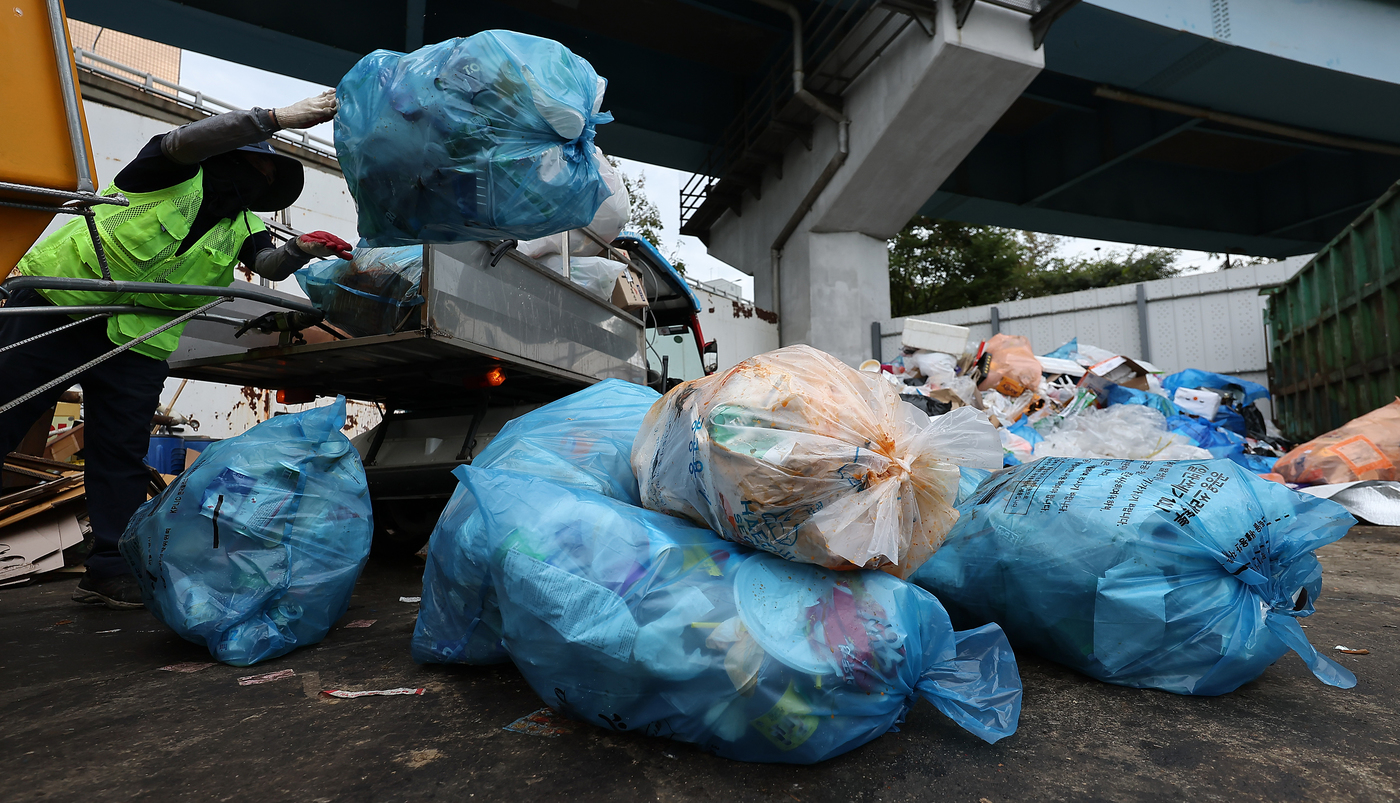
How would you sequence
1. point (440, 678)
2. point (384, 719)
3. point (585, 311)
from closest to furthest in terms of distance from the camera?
→ point (384, 719) → point (440, 678) → point (585, 311)

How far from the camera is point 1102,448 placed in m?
4.97

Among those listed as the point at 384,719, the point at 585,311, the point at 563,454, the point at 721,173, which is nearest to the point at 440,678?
the point at 384,719

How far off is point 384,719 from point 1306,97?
11966 mm

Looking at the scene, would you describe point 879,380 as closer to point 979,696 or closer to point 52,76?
point 979,696

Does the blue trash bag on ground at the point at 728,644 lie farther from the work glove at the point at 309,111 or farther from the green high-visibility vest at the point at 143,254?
the green high-visibility vest at the point at 143,254

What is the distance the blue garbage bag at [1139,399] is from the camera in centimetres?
636

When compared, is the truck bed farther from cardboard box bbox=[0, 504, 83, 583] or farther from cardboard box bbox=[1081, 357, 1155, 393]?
cardboard box bbox=[1081, 357, 1155, 393]

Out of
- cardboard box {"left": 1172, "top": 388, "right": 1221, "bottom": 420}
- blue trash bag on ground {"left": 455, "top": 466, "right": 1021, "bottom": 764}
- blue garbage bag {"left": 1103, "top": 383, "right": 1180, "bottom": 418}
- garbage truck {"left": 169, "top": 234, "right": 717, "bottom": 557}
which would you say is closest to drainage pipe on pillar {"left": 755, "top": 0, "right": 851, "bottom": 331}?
blue garbage bag {"left": 1103, "top": 383, "right": 1180, "bottom": 418}

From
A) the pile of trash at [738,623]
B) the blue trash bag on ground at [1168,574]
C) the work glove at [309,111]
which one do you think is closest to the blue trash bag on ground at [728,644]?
the pile of trash at [738,623]

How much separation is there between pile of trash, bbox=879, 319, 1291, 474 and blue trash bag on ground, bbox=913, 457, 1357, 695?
3145 mm

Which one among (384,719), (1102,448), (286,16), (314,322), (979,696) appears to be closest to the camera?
Result: (979,696)

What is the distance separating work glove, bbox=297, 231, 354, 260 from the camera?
2.52 metres

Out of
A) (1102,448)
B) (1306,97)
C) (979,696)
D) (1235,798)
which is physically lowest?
(1235,798)

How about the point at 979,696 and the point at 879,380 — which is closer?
the point at 979,696
